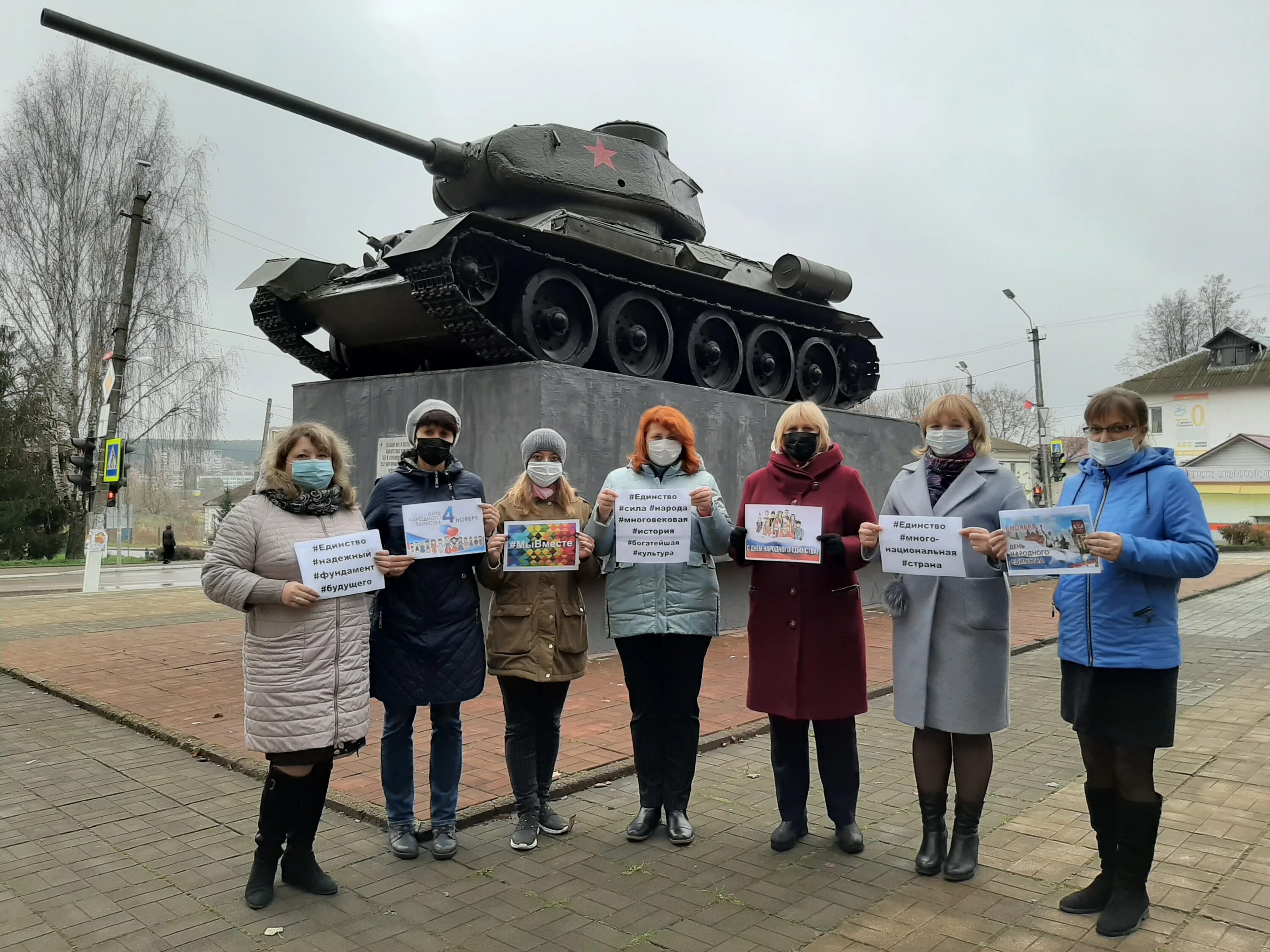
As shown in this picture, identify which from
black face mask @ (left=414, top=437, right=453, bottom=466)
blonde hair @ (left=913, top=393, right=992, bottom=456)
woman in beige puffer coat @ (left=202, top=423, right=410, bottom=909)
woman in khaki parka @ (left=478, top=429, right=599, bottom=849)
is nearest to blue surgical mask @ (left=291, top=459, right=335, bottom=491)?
woman in beige puffer coat @ (left=202, top=423, right=410, bottom=909)

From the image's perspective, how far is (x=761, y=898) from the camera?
3729 millimetres

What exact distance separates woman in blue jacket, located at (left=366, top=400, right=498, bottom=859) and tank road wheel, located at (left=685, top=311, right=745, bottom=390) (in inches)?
268

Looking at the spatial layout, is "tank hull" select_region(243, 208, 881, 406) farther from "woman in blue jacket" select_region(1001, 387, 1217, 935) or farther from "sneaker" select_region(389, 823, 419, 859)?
"woman in blue jacket" select_region(1001, 387, 1217, 935)

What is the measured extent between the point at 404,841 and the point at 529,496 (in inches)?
62.8

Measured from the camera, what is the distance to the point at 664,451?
14.4 ft

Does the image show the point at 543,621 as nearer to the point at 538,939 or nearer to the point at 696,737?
the point at 696,737

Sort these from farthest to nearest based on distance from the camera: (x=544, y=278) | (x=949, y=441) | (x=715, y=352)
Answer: (x=715, y=352)
(x=544, y=278)
(x=949, y=441)

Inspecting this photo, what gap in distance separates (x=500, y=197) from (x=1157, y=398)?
44347mm

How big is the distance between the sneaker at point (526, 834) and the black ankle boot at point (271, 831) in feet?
3.27

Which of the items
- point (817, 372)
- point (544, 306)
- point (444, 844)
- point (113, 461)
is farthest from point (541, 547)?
point (113, 461)

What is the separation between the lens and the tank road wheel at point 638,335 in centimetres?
991

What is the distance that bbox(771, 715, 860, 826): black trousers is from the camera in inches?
165

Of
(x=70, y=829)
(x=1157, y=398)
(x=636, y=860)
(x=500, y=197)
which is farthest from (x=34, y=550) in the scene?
(x=1157, y=398)

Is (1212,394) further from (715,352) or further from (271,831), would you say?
(271,831)
